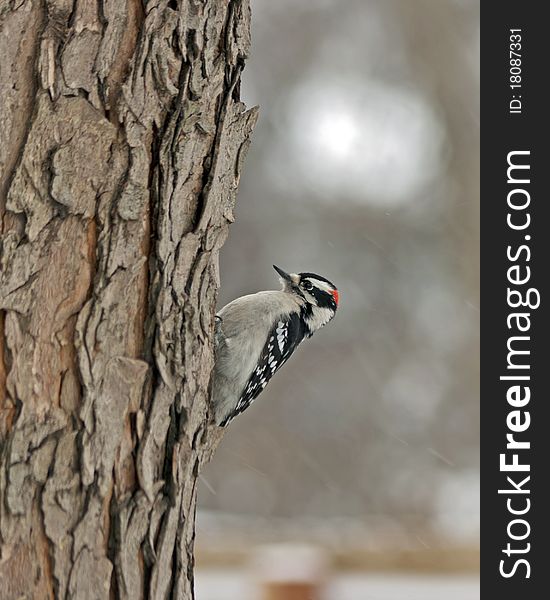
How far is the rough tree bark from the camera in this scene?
1.27 metres

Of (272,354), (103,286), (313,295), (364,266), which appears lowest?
(103,286)

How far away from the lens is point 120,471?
1332 mm

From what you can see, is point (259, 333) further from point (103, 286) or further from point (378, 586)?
point (378, 586)

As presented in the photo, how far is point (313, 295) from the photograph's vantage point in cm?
285

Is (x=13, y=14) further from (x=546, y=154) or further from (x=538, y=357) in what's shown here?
(x=546, y=154)

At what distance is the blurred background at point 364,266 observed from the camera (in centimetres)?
683

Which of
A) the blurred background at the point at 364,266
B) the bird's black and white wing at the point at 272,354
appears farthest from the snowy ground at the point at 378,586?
the bird's black and white wing at the point at 272,354

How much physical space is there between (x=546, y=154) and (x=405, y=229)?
3.81 metres

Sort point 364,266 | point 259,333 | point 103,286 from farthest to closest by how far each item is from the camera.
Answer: point 364,266, point 259,333, point 103,286

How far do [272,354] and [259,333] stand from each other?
0.27ft

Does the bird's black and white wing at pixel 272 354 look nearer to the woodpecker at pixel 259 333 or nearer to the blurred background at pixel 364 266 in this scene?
the woodpecker at pixel 259 333

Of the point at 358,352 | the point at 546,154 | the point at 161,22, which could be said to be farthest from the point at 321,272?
the point at 161,22

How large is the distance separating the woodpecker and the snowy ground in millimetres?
3036

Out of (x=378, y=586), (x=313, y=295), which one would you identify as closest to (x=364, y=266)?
(x=378, y=586)
